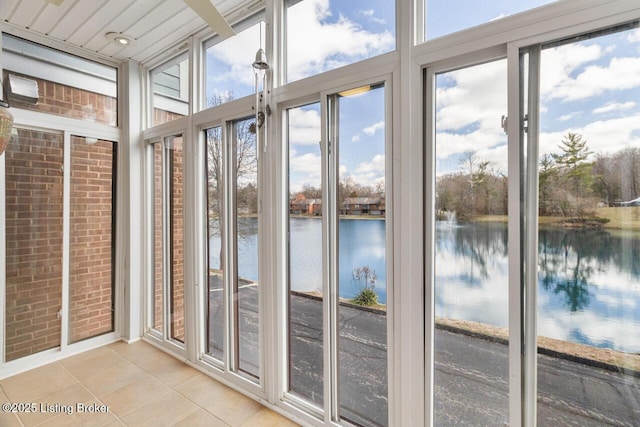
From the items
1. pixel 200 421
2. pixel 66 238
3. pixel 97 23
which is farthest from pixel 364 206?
pixel 66 238

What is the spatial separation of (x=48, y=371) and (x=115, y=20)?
287 centimetres

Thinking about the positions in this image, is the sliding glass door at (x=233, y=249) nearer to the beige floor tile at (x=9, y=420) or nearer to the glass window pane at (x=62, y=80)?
the beige floor tile at (x=9, y=420)

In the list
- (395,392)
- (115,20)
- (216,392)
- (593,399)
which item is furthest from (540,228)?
(115,20)

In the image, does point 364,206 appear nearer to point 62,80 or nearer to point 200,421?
point 200,421

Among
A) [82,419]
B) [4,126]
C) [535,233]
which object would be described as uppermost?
[4,126]

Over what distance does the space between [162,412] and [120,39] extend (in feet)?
9.52

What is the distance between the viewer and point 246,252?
238 centimetres

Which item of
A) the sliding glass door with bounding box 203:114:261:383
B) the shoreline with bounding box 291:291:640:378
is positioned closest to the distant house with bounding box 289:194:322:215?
the sliding glass door with bounding box 203:114:261:383

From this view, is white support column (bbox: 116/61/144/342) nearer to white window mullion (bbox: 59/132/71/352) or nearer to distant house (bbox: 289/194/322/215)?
white window mullion (bbox: 59/132/71/352)

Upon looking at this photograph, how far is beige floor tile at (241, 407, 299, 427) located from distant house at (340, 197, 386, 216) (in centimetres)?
138

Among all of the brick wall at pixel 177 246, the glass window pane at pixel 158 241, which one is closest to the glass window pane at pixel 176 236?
the brick wall at pixel 177 246

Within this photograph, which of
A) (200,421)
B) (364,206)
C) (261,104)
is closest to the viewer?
(364,206)

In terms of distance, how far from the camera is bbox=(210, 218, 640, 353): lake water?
45.8 inches

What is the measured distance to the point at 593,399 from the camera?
1.22 m
